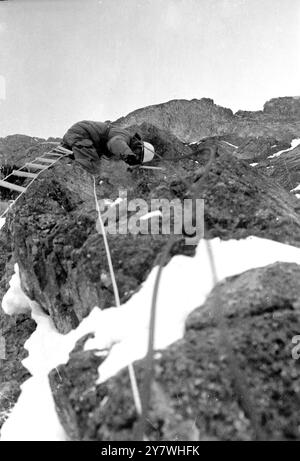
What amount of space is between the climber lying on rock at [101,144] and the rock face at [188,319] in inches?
8.2

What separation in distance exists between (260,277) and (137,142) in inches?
171

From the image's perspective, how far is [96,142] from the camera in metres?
7.09

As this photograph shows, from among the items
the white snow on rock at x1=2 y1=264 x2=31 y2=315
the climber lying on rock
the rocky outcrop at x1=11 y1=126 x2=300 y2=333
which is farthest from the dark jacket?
the white snow on rock at x1=2 y1=264 x2=31 y2=315

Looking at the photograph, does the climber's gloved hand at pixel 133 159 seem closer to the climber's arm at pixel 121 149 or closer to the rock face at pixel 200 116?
the climber's arm at pixel 121 149

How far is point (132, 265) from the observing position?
3689mm

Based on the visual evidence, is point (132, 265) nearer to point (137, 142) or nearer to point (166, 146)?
point (137, 142)

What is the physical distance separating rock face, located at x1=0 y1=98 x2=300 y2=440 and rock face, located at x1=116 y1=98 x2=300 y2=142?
30.8 metres

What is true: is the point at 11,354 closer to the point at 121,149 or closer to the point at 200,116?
the point at 121,149

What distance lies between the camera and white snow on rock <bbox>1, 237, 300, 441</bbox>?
9.36ft

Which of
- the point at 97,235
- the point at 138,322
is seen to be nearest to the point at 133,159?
the point at 97,235

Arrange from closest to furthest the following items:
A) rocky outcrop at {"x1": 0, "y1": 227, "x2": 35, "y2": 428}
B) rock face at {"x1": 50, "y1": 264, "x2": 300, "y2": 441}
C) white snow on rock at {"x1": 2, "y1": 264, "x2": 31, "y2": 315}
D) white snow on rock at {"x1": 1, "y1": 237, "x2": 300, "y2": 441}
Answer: rock face at {"x1": 50, "y1": 264, "x2": 300, "y2": 441}, white snow on rock at {"x1": 1, "y1": 237, "x2": 300, "y2": 441}, rocky outcrop at {"x1": 0, "y1": 227, "x2": 35, "y2": 428}, white snow on rock at {"x1": 2, "y1": 264, "x2": 31, "y2": 315}

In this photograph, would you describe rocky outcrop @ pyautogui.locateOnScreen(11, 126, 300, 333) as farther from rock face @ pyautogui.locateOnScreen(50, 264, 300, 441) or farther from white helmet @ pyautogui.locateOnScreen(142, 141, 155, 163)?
white helmet @ pyautogui.locateOnScreen(142, 141, 155, 163)

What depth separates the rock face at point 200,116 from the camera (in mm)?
36844

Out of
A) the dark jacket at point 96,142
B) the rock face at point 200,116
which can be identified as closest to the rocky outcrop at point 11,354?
the dark jacket at point 96,142
